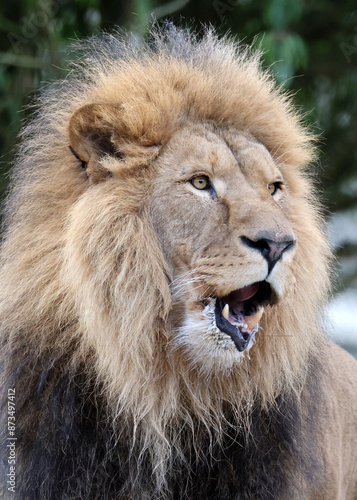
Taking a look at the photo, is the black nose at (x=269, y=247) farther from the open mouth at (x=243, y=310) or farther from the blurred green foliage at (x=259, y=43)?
the blurred green foliage at (x=259, y=43)

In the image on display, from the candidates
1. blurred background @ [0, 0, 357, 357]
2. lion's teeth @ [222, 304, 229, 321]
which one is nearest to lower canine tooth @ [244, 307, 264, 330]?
lion's teeth @ [222, 304, 229, 321]

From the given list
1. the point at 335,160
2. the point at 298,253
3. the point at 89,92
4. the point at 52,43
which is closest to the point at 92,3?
the point at 52,43

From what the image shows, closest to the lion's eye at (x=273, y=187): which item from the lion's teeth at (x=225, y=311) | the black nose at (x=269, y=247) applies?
the black nose at (x=269, y=247)

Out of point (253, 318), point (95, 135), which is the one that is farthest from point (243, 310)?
point (95, 135)

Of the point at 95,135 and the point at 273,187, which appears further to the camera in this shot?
the point at 273,187

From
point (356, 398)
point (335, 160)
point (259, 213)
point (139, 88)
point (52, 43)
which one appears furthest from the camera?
point (335, 160)

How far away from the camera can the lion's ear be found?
2.85 m

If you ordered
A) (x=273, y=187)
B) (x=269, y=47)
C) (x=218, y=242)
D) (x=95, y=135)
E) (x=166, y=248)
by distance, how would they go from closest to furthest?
(x=218, y=242) < (x=166, y=248) < (x=95, y=135) < (x=273, y=187) < (x=269, y=47)

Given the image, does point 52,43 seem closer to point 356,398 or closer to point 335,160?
point 335,160

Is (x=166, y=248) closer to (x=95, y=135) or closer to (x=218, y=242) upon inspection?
(x=218, y=242)

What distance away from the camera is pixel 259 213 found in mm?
2676

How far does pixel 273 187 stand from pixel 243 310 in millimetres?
598

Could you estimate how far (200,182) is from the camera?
9.30 feet

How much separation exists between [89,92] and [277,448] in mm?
1659
